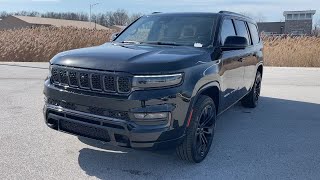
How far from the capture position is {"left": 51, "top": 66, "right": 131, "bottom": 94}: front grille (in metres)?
3.53

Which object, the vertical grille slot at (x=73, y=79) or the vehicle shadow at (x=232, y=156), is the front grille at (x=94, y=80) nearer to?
the vertical grille slot at (x=73, y=79)

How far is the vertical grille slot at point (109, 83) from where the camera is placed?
3.56 m

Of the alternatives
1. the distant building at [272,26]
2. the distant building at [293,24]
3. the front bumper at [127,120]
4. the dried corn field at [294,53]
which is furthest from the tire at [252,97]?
the distant building at [272,26]

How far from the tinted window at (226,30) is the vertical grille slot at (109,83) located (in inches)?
76.4

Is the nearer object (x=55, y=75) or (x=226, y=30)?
(x=55, y=75)

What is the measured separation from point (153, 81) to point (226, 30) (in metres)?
2.19

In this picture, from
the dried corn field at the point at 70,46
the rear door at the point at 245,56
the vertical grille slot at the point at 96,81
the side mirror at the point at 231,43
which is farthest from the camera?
the dried corn field at the point at 70,46

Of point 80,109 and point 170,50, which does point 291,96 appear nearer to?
point 170,50

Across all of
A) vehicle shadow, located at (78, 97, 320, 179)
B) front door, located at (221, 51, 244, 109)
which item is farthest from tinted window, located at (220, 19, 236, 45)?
vehicle shadow, located at (78, 97, 320, 179)

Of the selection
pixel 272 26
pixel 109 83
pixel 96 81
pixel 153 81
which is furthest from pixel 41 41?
pixel 272 26

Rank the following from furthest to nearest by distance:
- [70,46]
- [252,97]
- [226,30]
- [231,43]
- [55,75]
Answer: [70,46] < [252,97] < [226,30] < [231,43] < [55,75]

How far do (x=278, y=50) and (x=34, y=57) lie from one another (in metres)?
11.8

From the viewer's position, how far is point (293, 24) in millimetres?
65000

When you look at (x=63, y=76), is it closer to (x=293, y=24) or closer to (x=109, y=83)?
(x=109, y=83)
